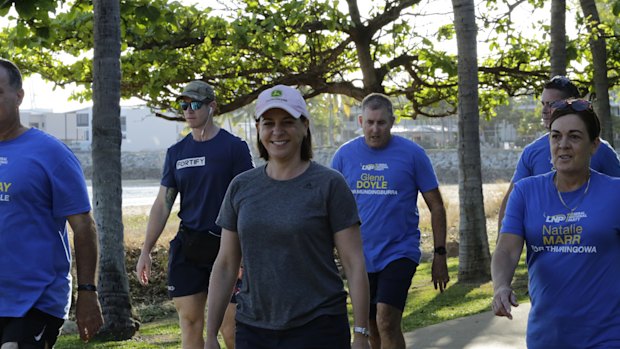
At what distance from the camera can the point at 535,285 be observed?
15.0 feet

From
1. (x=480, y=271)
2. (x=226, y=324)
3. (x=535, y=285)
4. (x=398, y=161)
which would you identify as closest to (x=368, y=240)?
(x=398, y=161)

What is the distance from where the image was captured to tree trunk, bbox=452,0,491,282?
47.1ft

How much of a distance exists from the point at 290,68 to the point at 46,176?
14085 mm

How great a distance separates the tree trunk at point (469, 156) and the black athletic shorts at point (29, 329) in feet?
33.5

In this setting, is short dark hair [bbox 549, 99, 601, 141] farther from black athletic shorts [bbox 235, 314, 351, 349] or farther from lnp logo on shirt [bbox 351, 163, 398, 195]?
lnp logo on shirt [bbox 351, 163, 398, 195]

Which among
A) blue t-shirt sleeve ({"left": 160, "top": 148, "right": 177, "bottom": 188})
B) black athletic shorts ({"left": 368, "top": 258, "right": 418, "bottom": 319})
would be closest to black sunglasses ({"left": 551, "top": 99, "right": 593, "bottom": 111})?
black athletic shorts ({"left": 368, "top": 258, "right": 418, "bottom": 319})

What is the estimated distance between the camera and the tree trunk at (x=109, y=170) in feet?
33.2

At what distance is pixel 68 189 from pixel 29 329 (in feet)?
2.16

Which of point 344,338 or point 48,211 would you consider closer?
point 344,338

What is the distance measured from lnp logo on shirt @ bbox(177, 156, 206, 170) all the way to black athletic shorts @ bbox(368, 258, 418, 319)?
1418 mm

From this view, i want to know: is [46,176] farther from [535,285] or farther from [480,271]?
[480,271]

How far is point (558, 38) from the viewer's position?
1409 centimetres

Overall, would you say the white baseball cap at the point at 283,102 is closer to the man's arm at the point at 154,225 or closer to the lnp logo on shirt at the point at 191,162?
the lnp logo on shirt at the point at 191,162

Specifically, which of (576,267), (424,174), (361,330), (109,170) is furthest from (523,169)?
(109,170)
